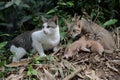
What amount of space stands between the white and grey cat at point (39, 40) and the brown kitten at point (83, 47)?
0.94 feet

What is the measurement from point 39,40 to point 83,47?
78cm

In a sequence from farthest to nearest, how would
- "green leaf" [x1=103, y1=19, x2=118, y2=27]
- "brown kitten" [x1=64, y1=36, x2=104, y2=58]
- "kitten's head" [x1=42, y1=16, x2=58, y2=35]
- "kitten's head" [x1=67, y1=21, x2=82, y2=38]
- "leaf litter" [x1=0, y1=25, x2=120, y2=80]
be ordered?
"green leaf" [x1=103, y1=19, x2=118, y2=27] → "kitten's head" [x1=67, y1=21, x2=82, y2=38] → "brown kitten" [x1=64, y1=36, x2=104, y2=58] → "kitten's head" [x1=42, y1=16, x2=58, y2=35] → "leaf litter" [x1=0, y1=25, x2=120, y2=80]

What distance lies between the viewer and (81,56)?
617cm

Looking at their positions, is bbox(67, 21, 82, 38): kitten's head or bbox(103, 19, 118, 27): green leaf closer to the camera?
bbox(67, 21, 82, 38): kitten's head

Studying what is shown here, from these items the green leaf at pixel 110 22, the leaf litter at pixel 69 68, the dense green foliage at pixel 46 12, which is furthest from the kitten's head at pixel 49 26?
the green leaf at pixel 110 22

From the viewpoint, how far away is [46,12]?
7.29 metres

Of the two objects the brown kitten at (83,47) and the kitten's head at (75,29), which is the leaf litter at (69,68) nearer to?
the brown kitten at (83,47)

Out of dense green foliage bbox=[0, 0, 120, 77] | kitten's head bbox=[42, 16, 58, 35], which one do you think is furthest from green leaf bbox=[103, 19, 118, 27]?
kitten's head bbox=[42, 16, 58, 35]

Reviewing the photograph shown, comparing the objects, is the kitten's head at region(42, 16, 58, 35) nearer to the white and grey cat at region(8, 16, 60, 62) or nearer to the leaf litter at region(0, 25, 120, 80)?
the white and grey cat at region(8, 16, 60, 62)

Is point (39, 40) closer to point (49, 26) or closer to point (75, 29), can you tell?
point (49, 26)

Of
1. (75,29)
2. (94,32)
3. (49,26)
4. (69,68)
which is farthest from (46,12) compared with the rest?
(69,68)

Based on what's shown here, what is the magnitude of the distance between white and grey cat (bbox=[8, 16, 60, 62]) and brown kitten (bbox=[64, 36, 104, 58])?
29 cm

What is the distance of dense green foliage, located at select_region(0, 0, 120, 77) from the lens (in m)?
6.88

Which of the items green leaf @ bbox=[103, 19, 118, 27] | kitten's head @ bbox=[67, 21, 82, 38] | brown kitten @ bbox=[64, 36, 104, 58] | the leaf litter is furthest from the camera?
green leaf @ bbox=[103, 19, 118, 27]
